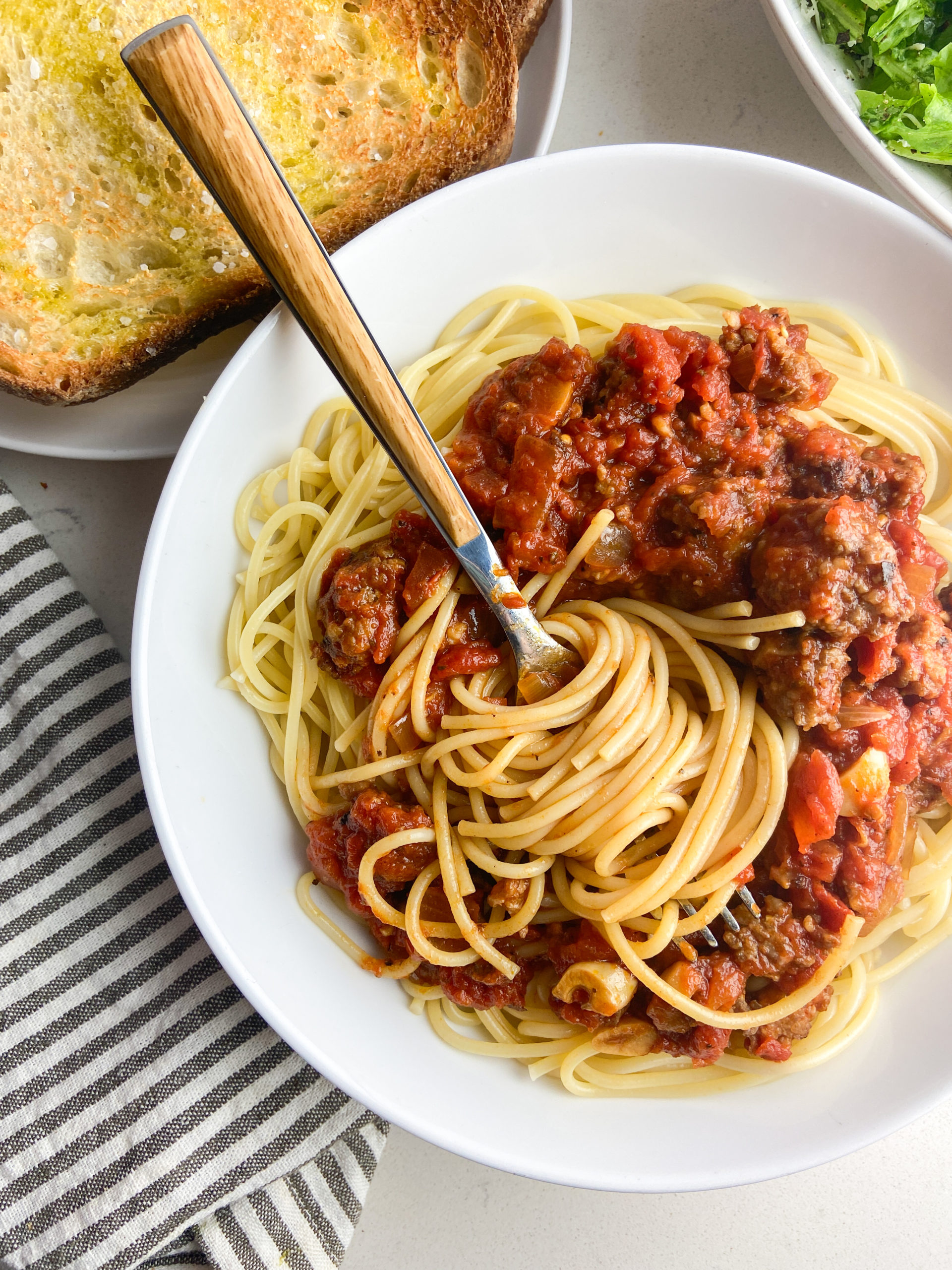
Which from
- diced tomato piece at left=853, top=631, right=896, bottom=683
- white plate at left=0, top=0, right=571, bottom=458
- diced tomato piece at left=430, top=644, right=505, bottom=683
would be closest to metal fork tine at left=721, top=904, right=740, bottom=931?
diced tomato piece at left=853, top=631, right=896, bottom=683

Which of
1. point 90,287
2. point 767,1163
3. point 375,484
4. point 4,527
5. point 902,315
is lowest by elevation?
point 767,1163

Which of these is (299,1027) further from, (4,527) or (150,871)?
(4,527)

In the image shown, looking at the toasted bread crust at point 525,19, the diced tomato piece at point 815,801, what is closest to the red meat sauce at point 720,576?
the diced tomato piece at point 815,801

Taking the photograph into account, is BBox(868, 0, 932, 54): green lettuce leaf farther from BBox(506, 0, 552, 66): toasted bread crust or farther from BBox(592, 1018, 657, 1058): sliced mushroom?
BBox(592, 1018, 657, 1058): sliced mushroom

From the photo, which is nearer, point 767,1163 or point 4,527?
point 767,1163

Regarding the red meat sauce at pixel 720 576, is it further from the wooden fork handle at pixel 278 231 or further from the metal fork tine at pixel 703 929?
the wooden fork handle at pixel 278 231

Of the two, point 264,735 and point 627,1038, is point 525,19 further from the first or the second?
point 627,1038

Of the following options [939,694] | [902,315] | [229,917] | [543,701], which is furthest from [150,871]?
[902,315]
